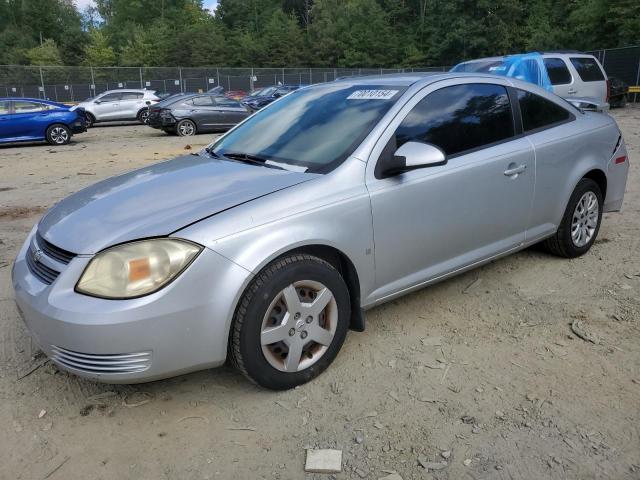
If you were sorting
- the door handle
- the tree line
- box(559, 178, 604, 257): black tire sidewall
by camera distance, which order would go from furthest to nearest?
the tree line
box(559, 178, 604, 257): black tire sidewall
the door handle

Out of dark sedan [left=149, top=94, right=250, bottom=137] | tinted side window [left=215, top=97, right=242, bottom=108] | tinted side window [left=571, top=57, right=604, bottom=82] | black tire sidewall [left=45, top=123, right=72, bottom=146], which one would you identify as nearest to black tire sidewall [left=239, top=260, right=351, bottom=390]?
tinted side window [left=571, top=57, right=604, bottom=82]

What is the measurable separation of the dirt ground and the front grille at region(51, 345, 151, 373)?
0.35 m

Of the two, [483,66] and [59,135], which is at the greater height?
[483,66]

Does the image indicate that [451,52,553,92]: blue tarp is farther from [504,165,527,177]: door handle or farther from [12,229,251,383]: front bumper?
[12,229,251,383]: front bumper

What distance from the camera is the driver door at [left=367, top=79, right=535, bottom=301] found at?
3.12 m

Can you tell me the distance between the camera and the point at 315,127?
11.3 feet

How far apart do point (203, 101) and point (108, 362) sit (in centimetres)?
1647

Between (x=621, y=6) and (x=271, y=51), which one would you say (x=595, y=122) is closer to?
(x=621, y=6)

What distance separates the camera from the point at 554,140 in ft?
13.3

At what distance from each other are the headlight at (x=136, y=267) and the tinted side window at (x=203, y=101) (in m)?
16.1

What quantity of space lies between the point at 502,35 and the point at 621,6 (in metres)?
18.8

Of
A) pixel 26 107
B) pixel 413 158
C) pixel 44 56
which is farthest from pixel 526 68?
pixel 44 56

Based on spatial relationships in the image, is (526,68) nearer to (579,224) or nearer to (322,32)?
(579,224)

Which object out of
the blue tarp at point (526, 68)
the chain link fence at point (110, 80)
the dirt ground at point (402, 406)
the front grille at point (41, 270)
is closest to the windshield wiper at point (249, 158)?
the dirt ground at point (402, 406)
